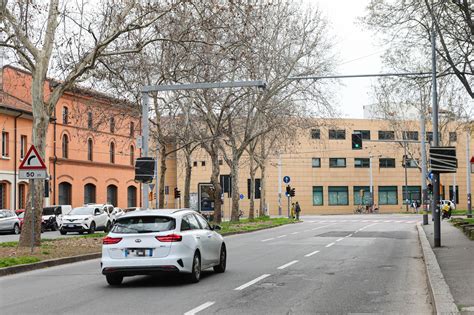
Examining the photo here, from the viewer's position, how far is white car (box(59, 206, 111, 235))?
38.8 metres

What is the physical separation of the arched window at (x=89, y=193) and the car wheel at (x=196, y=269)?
166 ft

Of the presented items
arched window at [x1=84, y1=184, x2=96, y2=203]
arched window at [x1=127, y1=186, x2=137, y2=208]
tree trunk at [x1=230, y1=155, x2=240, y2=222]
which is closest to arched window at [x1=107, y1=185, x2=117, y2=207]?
arched window at [x1=84, y1=184, x2=96, y2=203]

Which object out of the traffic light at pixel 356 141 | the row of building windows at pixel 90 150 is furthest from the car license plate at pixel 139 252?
the row of building windows at pixel 90 150

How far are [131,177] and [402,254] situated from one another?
52.5 m

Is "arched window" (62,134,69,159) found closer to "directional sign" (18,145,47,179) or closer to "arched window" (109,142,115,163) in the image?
"arched window" (109,142,115,163)

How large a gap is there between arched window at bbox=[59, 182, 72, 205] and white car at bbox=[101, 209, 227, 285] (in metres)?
47.0

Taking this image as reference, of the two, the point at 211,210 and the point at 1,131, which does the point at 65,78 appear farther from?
the point at 1,131

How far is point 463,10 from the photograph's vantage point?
68.2 ft

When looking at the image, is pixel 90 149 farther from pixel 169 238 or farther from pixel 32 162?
pixel 169 238

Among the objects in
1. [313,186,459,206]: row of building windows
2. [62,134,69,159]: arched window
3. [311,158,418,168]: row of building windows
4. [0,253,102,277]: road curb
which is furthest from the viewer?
[311,158,418,168]: row of building windows

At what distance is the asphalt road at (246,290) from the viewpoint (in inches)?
405

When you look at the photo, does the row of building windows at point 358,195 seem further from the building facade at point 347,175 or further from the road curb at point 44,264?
the road curb at point 44,264

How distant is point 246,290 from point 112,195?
5667cm

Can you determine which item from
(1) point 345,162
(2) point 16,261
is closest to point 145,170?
(2) point 16,261
